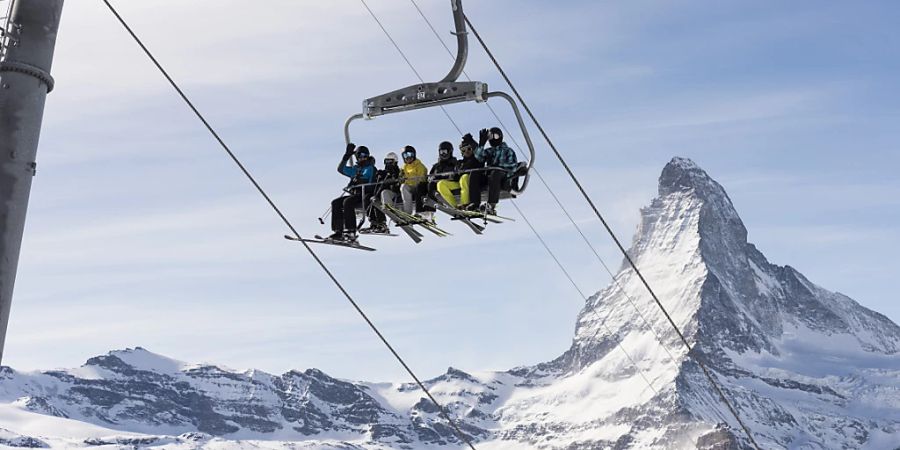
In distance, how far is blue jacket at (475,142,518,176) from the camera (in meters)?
23.5

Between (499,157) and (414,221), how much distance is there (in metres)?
2.36

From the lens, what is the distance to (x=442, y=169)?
962 inches

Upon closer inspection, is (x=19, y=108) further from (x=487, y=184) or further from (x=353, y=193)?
(x=353, y=193)

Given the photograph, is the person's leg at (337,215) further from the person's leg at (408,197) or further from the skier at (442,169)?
the skier at (442,169)

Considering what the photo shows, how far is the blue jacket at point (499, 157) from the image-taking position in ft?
77.0

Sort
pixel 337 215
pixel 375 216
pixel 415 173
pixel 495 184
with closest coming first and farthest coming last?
pixel 495 184
pixel 415 173
pixel 375 216
pixel 337 215

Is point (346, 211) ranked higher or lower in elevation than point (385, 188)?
lower

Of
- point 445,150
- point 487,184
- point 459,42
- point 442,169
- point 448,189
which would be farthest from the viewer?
point 445,150

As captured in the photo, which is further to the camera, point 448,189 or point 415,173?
point 415,173

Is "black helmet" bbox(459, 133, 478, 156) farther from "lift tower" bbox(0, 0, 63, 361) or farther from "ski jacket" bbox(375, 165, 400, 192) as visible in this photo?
"lift tower" bbox(0, 0, 63, 361)

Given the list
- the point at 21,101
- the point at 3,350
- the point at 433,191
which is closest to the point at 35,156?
the point at 21,101

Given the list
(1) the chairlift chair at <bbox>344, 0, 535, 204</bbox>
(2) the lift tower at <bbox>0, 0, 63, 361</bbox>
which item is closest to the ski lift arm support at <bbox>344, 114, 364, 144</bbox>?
(1) the chairlift chair at <bbox>344, 0, 535, 204</bbox>

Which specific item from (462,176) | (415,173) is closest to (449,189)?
(462,176)

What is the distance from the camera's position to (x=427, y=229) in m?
A: 25.3
